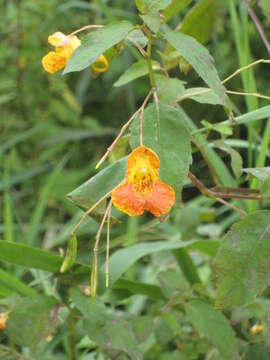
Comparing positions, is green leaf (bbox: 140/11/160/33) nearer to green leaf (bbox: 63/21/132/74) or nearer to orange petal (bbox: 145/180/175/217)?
green leaf (bbox: 63/21/132/74)

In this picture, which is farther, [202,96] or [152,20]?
[202,96]

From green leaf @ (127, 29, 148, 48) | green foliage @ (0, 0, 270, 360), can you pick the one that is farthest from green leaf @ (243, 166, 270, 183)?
green leaf @ (127, 29, 148, 48)

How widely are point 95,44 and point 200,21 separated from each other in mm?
262

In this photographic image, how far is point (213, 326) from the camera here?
3.09ft

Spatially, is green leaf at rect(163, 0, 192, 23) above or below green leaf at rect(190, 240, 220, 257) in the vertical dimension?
above

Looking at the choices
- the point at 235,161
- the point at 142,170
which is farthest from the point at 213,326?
the point at 142,170

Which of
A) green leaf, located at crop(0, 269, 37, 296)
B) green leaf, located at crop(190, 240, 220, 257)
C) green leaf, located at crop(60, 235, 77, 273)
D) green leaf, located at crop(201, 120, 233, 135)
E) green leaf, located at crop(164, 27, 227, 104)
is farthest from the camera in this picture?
green leaf, located at crop(190, 240, 220, 257)

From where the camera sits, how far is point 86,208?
781mm

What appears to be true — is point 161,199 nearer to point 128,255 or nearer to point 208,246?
point 128,255

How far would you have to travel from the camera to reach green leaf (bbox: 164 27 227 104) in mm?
682

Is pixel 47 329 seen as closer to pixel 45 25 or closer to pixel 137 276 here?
pixel 137 276

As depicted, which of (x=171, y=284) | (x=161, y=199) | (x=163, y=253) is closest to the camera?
(x=161, y=199)

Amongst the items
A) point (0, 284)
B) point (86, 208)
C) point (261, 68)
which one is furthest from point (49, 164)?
point (86, 208)

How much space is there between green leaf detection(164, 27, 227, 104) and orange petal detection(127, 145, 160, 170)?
0.29 ft
